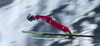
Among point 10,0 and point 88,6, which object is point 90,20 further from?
point 10,0

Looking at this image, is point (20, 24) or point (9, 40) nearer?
point (9, 40)

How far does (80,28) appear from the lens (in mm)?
2371

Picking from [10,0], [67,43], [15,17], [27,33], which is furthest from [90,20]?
[10,0]

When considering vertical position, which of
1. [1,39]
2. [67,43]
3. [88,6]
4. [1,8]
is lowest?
[67,43]

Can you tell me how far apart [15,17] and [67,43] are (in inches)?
34.2

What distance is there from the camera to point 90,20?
2453mm

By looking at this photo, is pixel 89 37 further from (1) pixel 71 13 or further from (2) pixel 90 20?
(1) pixel 71 13

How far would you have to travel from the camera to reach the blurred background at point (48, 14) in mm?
2318

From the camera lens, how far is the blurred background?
2318 millimetres

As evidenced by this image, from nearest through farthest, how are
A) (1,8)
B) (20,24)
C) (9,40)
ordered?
(9,40) < (20,24) < (1,8)

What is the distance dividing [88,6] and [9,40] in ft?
3.76

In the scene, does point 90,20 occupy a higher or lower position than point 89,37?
higher

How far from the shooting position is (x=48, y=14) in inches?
103

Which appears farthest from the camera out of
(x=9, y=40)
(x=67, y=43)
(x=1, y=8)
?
(x=1, y=8)
